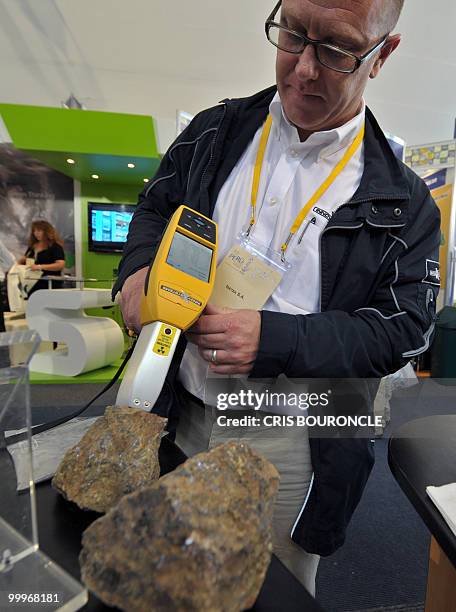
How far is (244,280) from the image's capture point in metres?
0.68

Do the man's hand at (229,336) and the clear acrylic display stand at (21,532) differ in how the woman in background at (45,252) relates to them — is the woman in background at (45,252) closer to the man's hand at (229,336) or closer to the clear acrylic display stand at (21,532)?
the man's hand at (229,336)

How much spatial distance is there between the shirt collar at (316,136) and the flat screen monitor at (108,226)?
441 cm

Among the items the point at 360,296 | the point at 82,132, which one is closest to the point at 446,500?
the point at 360,296

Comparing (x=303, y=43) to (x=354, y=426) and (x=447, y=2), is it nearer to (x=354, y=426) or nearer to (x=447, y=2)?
(x=354, y=426)

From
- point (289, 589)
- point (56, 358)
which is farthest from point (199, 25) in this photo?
point (289, 589)

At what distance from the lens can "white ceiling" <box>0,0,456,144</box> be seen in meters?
3.76

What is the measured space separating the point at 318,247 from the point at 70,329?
2856 millimetres

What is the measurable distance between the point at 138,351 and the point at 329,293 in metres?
0.38

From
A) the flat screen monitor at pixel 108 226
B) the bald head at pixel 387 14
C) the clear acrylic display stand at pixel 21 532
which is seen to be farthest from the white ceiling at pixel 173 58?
the clear acrylic display stand at pixel 21 532

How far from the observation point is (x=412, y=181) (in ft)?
2.63

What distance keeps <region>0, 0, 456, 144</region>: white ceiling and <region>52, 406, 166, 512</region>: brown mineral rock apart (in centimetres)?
431

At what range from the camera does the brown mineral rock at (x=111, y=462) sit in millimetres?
423

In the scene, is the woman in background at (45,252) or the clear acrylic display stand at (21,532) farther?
the woman in background at (45,252)

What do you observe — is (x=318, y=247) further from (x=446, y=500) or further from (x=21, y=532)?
(x=21, y=532)
